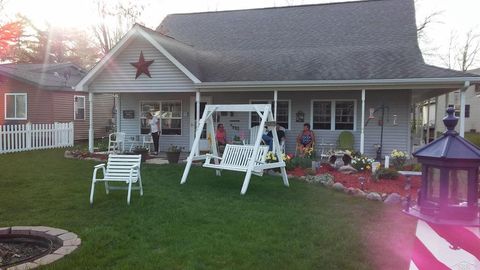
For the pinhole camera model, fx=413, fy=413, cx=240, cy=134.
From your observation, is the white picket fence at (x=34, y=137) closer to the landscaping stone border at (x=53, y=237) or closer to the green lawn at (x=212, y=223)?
the green lawn at (x=212, y=223)

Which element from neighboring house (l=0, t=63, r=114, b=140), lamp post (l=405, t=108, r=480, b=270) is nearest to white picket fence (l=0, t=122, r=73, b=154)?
neighboring house (l=0, t=63, r=114, b=140)

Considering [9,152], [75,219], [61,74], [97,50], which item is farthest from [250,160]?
[97,50]

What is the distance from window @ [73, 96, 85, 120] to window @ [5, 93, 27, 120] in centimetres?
217

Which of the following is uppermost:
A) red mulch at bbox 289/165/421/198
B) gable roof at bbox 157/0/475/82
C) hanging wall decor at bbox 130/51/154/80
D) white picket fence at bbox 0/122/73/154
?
gable roof at bbox 157/0/475/82

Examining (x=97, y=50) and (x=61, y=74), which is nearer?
(x=61, y=74)

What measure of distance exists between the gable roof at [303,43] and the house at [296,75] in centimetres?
4

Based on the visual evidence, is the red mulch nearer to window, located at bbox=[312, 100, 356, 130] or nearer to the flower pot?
the flower pot

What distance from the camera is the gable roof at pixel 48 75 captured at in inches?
711

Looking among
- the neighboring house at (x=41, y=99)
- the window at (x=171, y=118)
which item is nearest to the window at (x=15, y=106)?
the neighboring house at (x=41, y=99)

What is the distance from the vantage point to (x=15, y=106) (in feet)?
64.3

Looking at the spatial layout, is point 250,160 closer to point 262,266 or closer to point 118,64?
point 262,266

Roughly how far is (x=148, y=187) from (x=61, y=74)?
623 inches

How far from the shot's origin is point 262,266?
404 cm

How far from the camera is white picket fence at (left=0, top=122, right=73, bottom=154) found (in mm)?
14048
